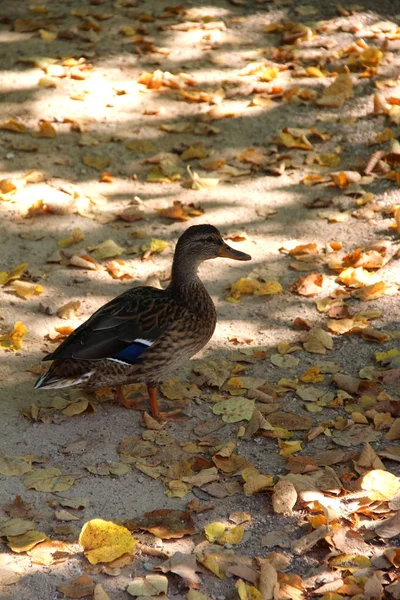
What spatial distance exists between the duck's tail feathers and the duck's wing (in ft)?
0.34

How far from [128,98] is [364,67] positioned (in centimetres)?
215

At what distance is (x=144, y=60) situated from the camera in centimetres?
828

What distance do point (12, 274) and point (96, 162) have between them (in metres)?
1.65

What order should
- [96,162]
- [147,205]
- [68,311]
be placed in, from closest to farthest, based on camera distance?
1. [68,311]
2. [147,205]
3. [96,162]

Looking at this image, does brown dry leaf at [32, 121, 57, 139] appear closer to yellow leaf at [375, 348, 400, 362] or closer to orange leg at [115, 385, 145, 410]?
orange leg at [115, 385, 145, 410]

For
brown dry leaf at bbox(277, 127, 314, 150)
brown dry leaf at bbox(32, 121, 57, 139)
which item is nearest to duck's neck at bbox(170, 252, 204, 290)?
brown dry leaf at bbox(277, 127, 314, 150)

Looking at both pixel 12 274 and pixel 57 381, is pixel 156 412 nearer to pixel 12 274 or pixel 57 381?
pixel 57 381

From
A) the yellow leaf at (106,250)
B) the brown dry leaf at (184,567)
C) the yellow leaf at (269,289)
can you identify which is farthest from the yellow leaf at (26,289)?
the brown dry leaf at (184,567)

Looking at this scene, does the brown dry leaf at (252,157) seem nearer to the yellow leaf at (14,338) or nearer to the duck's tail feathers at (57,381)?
the yellow leaf at (14,338)

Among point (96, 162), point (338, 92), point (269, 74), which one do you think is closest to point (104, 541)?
point (96, 162)

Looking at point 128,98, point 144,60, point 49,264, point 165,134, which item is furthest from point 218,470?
point 144,60

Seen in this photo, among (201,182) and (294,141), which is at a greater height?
(294,141)

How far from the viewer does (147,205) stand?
22.0ft

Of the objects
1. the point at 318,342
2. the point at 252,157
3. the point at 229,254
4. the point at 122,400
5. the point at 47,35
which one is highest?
the point at 47,35
